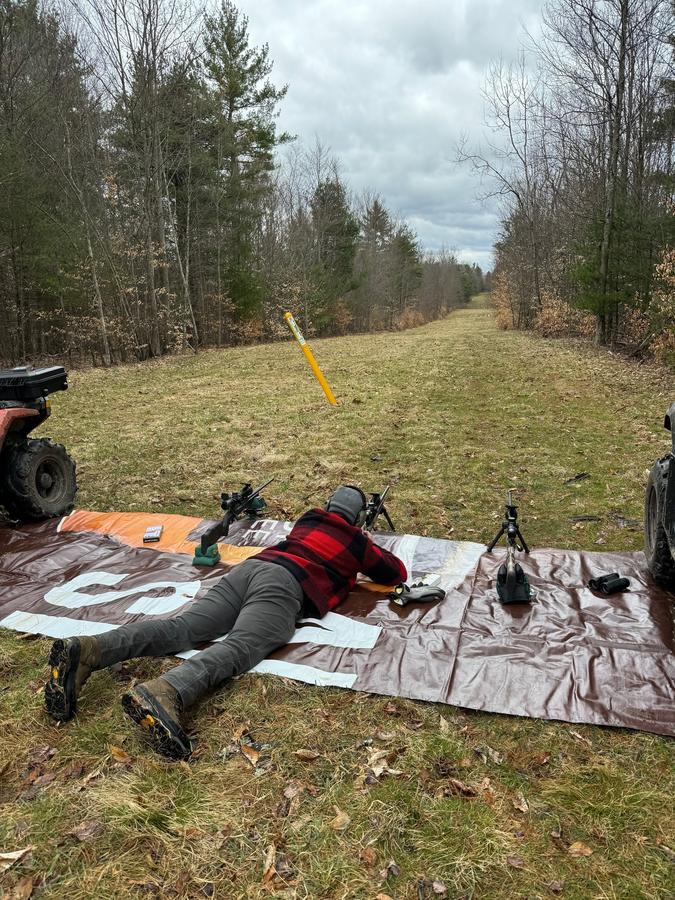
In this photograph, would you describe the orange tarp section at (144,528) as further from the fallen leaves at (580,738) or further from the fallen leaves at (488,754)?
the fallen leaves at (580,738)

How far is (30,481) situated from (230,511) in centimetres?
207

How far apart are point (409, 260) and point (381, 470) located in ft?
147

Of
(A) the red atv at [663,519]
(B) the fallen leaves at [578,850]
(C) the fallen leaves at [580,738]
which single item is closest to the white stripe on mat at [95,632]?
(C) the fallen leaves at [580,738]

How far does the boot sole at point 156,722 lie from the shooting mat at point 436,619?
0.68 meters

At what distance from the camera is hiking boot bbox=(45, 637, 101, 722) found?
266cm

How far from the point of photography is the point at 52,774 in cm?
241

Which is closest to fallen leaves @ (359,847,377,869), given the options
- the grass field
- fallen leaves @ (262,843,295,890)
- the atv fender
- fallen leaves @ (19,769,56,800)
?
the grass field

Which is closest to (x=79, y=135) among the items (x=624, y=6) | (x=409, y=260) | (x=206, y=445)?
(x=206, y=445)

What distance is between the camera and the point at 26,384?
5.07 metres

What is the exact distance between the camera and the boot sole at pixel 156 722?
2427 mm

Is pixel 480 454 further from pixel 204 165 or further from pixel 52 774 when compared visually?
pixel 204 165

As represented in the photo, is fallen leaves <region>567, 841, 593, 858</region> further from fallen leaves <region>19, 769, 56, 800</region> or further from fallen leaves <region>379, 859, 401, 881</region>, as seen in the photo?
fallen leaves <region>19, 769, 56, 800</region>

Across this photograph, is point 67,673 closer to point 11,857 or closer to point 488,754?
point 11,857

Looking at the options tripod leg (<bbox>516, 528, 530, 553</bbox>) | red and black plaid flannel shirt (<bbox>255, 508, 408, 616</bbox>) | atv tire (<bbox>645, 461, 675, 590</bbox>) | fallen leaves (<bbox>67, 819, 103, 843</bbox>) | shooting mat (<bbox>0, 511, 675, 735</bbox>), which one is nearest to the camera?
fallen leaves (<bbox>67, 819, 103, 843</bbox>)
